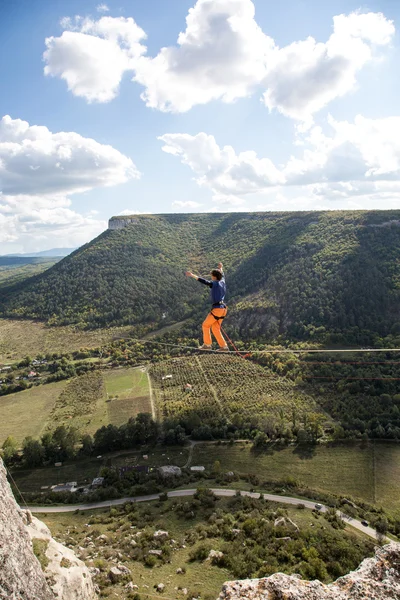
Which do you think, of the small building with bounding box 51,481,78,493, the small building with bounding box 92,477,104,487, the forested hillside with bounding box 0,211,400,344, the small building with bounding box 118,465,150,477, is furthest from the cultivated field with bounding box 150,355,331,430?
the small building with bounding box 51,481,78,493

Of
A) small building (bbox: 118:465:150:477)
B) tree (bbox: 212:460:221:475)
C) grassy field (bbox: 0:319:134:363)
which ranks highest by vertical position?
grassy field (bbox: 0:319:134:363)

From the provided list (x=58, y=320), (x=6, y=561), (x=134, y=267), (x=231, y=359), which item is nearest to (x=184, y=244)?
(x=134, y=267)

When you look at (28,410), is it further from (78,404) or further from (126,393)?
(126,393)

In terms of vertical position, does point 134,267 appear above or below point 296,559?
above

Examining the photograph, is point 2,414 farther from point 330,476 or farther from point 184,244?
point 184,244

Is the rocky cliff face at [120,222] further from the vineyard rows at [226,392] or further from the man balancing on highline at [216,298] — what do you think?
the man balancing on highline at [216,298]

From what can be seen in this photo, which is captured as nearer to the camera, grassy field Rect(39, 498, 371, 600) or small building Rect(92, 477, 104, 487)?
grassy field Rect(39, 498, 371, 600)

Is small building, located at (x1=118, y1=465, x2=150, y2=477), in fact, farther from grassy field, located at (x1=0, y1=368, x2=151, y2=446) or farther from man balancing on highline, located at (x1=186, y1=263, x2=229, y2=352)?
man balancing on highline, located at (x1=186, y1=263, x2=229, y2=352)

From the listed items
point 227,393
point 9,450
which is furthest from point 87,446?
point 227,393
